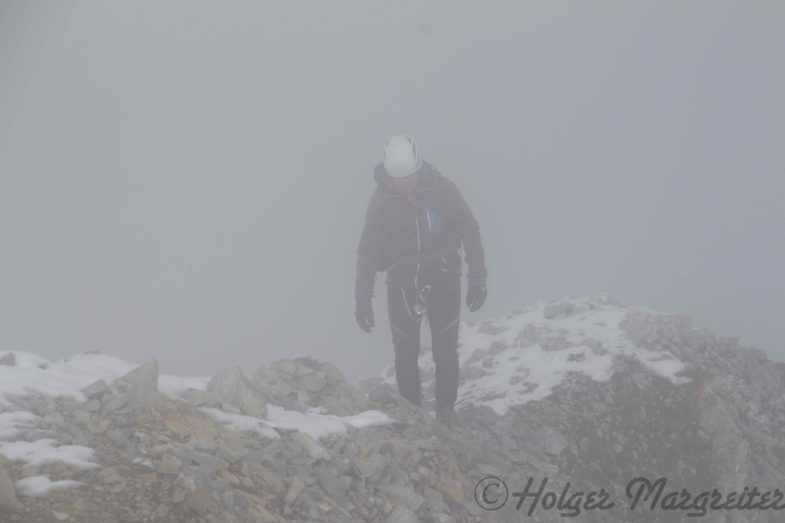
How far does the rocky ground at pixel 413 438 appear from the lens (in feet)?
17.4

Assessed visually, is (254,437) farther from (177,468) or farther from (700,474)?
(700,474)

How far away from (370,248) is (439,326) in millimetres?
1547

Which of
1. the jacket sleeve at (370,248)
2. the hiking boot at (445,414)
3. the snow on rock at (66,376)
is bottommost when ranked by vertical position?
the hiking boot at (445,414)

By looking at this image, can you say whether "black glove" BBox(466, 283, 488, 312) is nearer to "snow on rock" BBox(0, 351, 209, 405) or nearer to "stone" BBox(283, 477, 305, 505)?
"snow on rock" BBox(0, 351, 209, 405)

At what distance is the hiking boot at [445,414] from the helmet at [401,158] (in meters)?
3.48

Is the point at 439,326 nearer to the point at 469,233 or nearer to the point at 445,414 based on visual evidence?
the point at 445,414

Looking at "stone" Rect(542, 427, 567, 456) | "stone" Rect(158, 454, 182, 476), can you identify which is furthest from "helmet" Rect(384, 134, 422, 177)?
"stone" Rect(158, 454, 182, 476)

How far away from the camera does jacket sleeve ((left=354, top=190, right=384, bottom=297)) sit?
32.6ft

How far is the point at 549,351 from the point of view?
1298cm

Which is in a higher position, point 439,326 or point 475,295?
point 475,295

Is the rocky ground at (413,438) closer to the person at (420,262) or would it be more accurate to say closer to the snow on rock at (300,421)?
the snow on rock at (300,421)

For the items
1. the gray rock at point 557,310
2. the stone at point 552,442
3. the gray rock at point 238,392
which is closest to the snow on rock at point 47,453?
the gray rock at point 238,392

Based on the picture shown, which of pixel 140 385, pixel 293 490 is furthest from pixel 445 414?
pixel 140 385

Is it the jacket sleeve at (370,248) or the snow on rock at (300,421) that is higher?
the jacket sleeve at (370,248)
